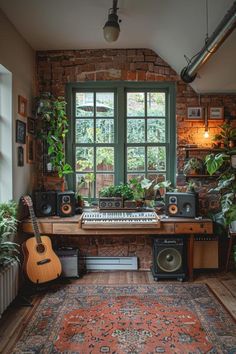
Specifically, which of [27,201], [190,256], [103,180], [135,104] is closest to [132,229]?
[190,256]

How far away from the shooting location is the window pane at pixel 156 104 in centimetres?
434

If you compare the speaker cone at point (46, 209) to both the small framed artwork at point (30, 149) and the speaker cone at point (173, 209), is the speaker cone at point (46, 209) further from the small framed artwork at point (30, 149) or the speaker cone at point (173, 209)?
the speaker cone at point (173, 209)

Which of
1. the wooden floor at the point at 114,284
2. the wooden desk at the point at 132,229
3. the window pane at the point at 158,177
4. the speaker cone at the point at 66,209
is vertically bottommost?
the wooden floor at the point at 114,284

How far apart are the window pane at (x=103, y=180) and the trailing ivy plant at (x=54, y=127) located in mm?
444

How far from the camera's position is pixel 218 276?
12.5 feet

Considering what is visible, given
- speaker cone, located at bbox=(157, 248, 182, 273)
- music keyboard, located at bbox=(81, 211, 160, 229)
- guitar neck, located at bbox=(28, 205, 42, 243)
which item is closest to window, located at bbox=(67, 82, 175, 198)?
music keyboard, located at bbox=(81, 211, 160, 229)

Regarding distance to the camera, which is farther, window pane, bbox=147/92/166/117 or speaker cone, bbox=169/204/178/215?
window pane, bbox=147/92/166/117

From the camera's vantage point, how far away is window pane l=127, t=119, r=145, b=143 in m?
4.35

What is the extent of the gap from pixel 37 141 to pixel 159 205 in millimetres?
1910

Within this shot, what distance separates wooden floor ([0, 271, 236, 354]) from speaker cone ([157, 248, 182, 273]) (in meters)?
0.24

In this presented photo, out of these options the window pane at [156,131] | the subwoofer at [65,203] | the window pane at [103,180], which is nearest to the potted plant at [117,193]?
the window pane at [103,180]

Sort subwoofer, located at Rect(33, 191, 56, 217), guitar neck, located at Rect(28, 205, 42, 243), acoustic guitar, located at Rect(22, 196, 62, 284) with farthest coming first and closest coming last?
subwoofer, located at Rect(33, 191, 56, 217)
guitar neck, located at Rect(28, 205, 42, 243)
acoustic guitar, located at Rect(22, 196, 62, 284)

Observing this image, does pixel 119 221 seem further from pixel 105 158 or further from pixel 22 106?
pixel 22 106

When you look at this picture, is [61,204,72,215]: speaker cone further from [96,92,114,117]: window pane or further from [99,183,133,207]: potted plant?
[96,92,114,117]: window pane
